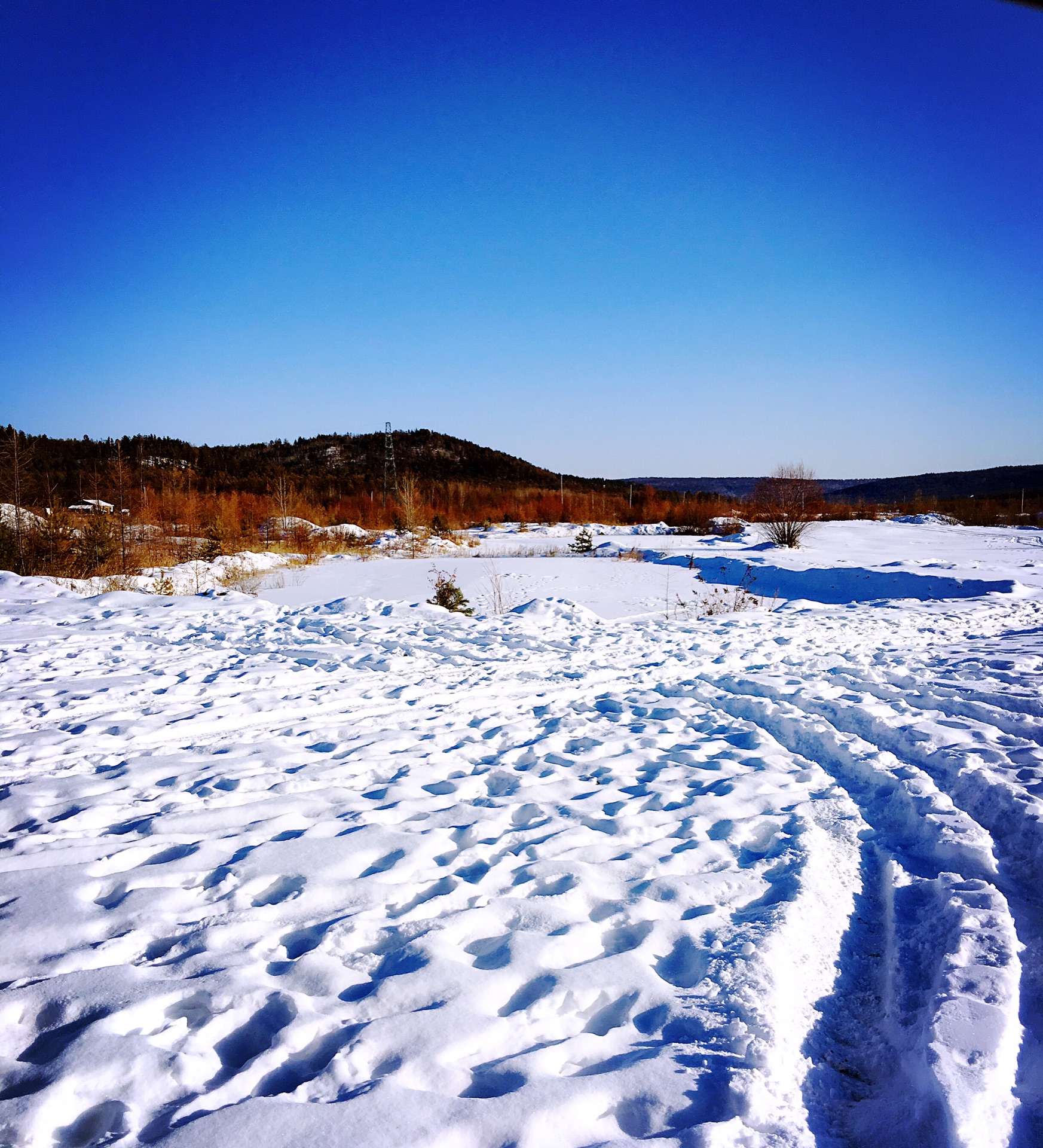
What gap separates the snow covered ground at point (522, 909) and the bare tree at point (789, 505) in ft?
48.6

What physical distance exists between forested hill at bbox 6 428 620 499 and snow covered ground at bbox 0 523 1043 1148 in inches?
1810

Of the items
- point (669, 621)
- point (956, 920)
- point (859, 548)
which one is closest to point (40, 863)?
point (956, 920)

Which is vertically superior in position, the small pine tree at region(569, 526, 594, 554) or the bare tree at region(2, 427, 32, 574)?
the bare tree at region(2, 427, 32, 574)

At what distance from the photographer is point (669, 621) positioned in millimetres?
8656

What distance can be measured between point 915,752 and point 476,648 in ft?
14.7

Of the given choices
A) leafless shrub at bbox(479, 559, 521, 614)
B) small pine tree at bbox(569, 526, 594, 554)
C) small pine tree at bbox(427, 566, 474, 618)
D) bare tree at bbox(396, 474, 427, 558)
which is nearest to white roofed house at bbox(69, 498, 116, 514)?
bare tree at bbox(396, 474, 427, 558)

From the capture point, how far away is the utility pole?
36600mm

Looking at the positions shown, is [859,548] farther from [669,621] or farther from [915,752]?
[915,752]

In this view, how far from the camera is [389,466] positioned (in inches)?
2454

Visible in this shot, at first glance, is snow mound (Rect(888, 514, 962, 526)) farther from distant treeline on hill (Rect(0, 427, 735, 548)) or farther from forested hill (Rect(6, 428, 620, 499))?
forested hill (Rect(6, 428, 620, 499))

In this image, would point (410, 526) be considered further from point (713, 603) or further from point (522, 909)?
point (522, 909)

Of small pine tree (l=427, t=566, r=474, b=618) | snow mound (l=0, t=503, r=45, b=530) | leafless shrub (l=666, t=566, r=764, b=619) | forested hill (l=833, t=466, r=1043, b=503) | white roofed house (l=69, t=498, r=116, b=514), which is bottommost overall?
leafless shrub (l=666, t=566, r=764, b=619)

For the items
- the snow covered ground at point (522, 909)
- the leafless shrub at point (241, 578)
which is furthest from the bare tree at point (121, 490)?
the snow covered ground at point (522, 909)

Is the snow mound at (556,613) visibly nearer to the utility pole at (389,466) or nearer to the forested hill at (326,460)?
the utility pole at (389,466)
